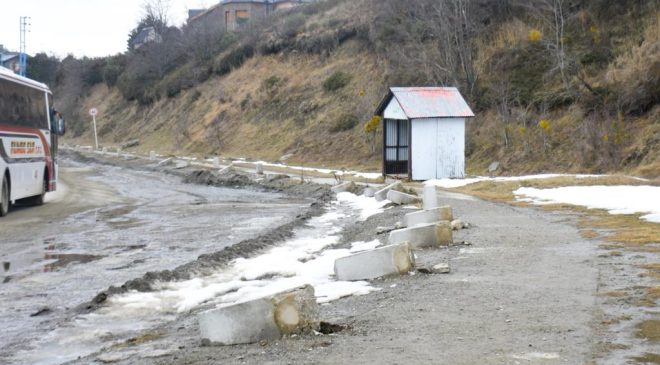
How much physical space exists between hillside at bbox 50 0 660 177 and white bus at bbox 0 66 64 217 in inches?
675

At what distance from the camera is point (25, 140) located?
79.0ft

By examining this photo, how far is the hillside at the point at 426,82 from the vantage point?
32.7 meters

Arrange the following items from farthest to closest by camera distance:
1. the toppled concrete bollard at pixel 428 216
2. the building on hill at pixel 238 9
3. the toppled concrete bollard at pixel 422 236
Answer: the building on hill at pixel 238 9, the toppled concrete bollard at pixel 428 216, the toppled concrete bollard at pixel 422 236

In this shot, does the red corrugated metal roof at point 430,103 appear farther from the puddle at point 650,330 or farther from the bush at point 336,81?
the bush at point 336,81

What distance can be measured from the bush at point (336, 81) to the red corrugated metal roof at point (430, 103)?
24210 millimetres

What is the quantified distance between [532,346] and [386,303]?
2320mm

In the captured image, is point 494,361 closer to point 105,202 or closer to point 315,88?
point 105,202

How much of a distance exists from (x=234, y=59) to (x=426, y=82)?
32663 mm

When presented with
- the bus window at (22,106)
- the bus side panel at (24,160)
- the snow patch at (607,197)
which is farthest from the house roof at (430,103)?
the bus side panel at (24,160)

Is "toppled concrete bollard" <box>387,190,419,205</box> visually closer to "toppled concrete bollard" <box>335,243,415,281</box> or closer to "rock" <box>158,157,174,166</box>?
"toppled concrete bollard" <box>335,243,415,281</box>

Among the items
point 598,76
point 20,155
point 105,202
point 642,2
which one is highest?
point 642,2

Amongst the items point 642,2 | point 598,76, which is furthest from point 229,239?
point 642,2

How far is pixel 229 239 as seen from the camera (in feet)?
56.2

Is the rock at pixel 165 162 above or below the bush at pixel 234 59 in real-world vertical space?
below
